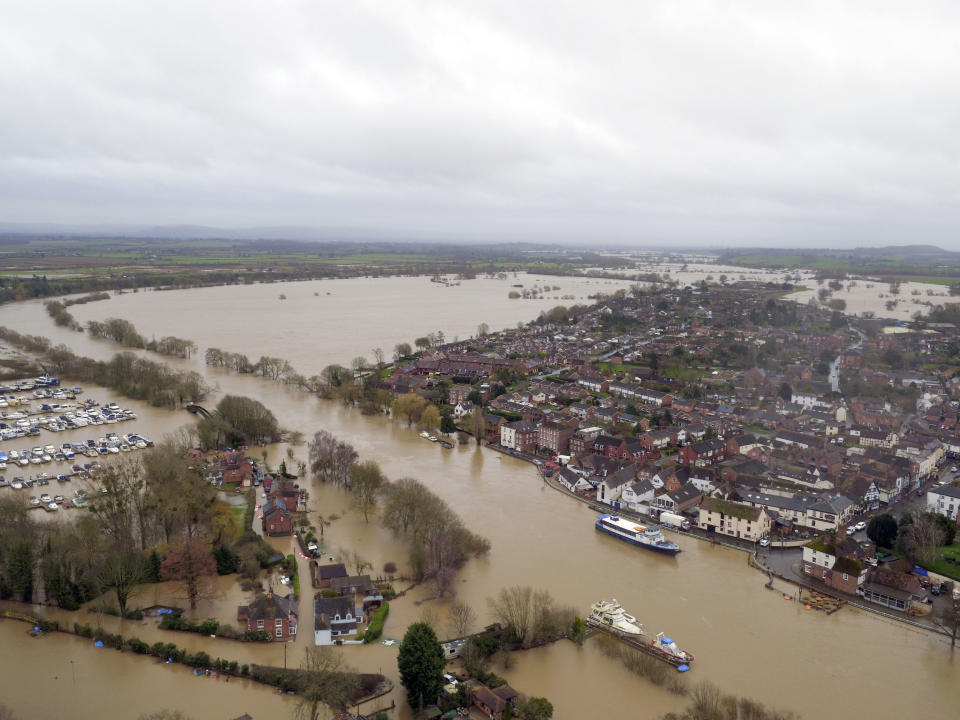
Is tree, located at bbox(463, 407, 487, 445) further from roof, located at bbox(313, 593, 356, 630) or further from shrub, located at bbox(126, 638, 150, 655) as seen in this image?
shrub, located at bbox(126, 638, 150, 655)

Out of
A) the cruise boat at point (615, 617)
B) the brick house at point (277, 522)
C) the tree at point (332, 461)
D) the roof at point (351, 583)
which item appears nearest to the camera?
the cruise boat at point (615, 617)

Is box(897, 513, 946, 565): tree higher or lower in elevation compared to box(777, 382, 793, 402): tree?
lower

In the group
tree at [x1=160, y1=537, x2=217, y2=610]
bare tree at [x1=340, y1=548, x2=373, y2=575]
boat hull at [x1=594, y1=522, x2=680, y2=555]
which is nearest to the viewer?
tree at [x1=160, y1=537, x2=217, y2=610]

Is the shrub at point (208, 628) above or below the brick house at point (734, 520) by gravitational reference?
below

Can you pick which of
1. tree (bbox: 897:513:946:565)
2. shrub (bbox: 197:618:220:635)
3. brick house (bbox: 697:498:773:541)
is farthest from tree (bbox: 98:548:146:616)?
tree (bbox: 897:513:946:565)

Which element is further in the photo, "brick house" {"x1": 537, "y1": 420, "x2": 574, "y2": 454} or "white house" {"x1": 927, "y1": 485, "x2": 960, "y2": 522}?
"brick house" {"x1": 537, "y1": 420, "x2": 574, "y2": 454}

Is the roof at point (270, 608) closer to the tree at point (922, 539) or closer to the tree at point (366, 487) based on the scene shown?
the tree at point (366, 487)

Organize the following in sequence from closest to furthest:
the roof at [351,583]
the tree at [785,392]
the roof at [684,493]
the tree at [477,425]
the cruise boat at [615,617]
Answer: the cruise boat at [615,617] < the roof at [351,583] < the roof at [684,493] < the tree at [477,425] < the tree at [785,392]

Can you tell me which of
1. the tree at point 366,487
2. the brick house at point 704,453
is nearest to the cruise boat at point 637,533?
the brick house at point 704,453
